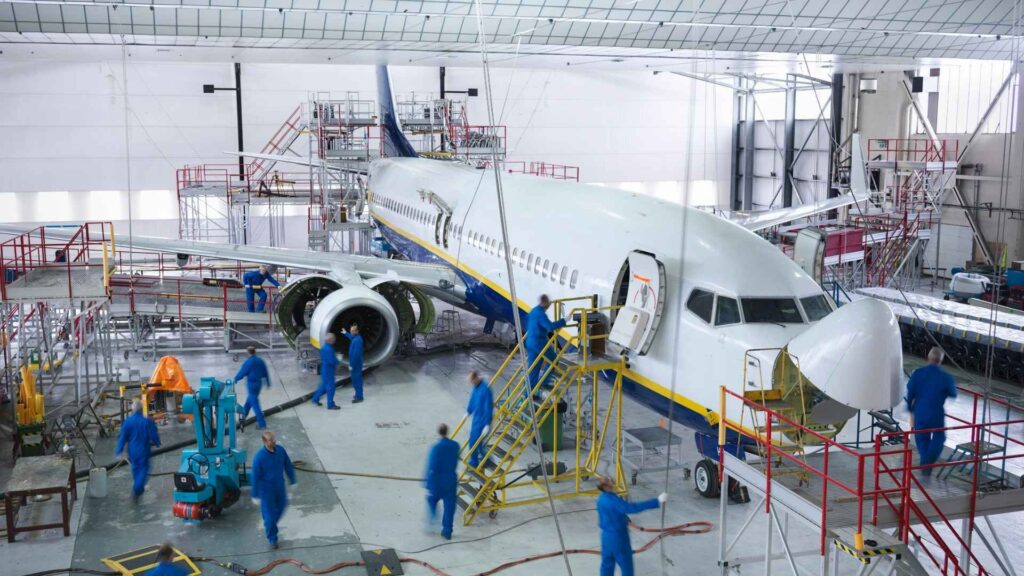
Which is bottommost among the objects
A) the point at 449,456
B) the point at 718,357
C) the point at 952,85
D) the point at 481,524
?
the point at 481,524

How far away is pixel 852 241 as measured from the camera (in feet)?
79.4

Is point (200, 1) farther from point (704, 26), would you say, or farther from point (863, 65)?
point (863, 65)

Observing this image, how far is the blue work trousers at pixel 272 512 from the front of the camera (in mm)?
10562

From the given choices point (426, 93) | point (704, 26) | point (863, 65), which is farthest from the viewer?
point (426, 93)

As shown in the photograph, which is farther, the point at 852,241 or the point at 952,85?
the point at 952,85

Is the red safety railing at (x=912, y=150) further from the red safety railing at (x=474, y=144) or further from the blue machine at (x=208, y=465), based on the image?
the blue machine at (x=208, y=465)

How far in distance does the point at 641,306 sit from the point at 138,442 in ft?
20.9

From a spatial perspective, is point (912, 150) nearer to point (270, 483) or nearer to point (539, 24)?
point (539, 24)

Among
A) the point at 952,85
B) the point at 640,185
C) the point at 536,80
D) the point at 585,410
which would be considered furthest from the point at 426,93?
the point at 585,410

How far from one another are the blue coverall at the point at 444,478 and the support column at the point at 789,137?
92.3 ft

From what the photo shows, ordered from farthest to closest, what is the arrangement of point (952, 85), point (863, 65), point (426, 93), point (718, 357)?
1. point (426, 93)
2. point (952, 85)
3. point (863, 65)
4. point (718, 357)

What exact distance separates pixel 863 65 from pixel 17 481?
23.9 meters

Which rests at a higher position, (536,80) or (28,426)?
(536,80)

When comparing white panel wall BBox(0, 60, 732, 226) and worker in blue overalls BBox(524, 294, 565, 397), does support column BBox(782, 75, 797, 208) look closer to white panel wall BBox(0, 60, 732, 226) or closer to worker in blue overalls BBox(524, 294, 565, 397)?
white panel wall BBox(0, 60, 732, 226)
